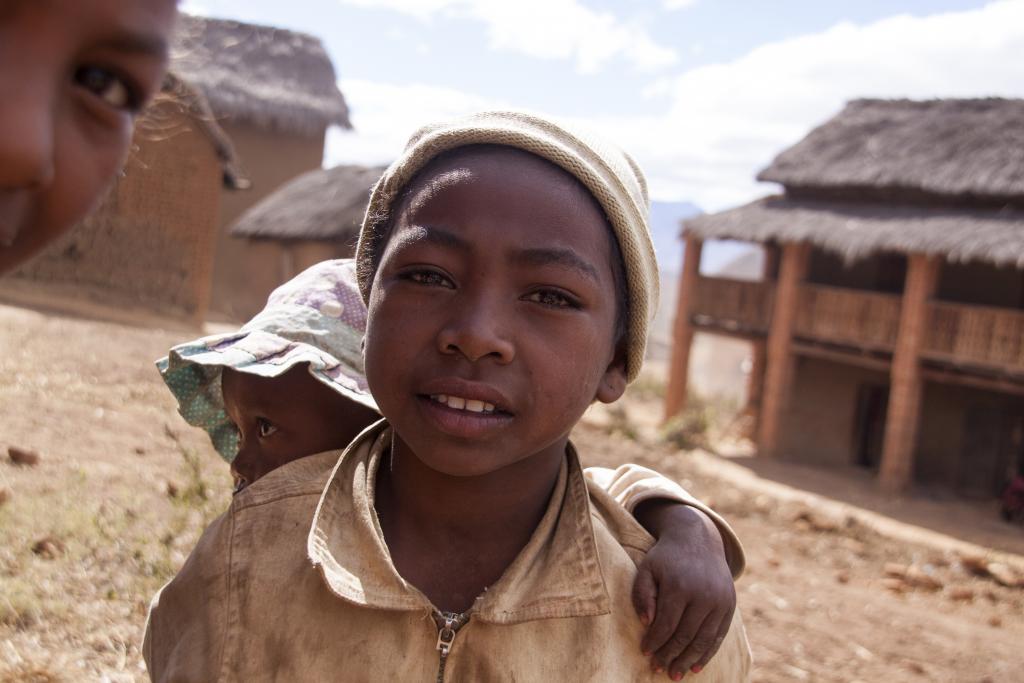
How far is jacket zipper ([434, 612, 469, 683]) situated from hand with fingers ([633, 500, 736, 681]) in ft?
1.00

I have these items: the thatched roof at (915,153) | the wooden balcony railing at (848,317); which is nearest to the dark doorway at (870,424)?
the wooden balcony railing at (848,317)

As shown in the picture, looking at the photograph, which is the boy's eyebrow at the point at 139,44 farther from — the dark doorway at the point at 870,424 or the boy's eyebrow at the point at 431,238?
the dark doorway at the point at 870,424

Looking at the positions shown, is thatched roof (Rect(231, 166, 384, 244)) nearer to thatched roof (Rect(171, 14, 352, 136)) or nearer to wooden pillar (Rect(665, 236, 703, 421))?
thatched roof (Rect(171, 14, 352, 136))

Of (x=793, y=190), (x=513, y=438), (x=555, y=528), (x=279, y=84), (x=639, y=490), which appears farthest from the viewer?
(x=279, y=84)

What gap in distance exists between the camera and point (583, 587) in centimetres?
154

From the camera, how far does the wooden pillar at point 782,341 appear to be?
16.7 meters

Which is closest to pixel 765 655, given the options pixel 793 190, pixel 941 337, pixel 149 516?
pixel 149 516

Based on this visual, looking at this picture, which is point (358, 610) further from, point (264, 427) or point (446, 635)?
point (264, 427)

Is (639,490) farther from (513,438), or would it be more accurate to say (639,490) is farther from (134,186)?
(134,186)

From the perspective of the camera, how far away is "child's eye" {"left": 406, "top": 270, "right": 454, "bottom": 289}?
1.54 metres

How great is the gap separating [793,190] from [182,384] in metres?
17.8

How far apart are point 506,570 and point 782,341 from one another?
16.0 metres

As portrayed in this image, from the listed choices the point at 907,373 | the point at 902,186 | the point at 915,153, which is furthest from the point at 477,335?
the point at 915,153

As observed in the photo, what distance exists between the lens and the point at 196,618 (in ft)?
5.08
